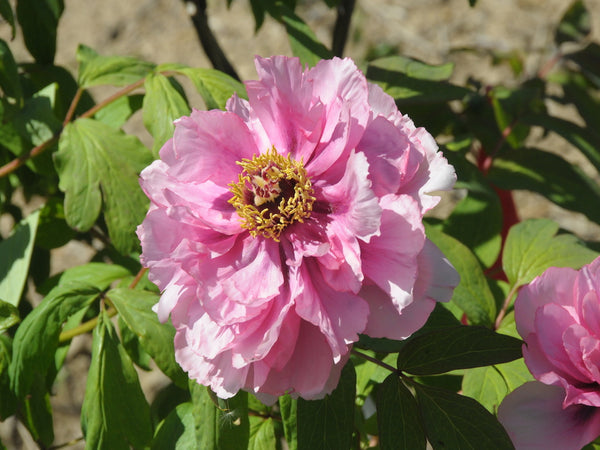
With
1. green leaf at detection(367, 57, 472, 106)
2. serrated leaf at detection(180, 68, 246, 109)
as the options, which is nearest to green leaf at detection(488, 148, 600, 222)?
green leaf at detection(367, 57, 472, 106)

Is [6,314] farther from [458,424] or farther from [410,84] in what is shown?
[410,84]

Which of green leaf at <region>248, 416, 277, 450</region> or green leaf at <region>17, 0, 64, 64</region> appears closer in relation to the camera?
Answer: green leaf at <region>248, 416, 277, 450</region>

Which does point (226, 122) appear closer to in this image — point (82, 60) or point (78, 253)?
point (82, 60)

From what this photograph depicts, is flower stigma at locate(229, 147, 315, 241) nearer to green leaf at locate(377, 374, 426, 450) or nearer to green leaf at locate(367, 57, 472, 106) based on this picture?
green leaf at locate(377, 374, 426, 450)

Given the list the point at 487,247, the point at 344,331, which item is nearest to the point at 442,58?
the point at 487,247

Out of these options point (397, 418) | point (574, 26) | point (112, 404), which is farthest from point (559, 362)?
point (574, 26)

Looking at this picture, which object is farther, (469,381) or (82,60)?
(82,60)
